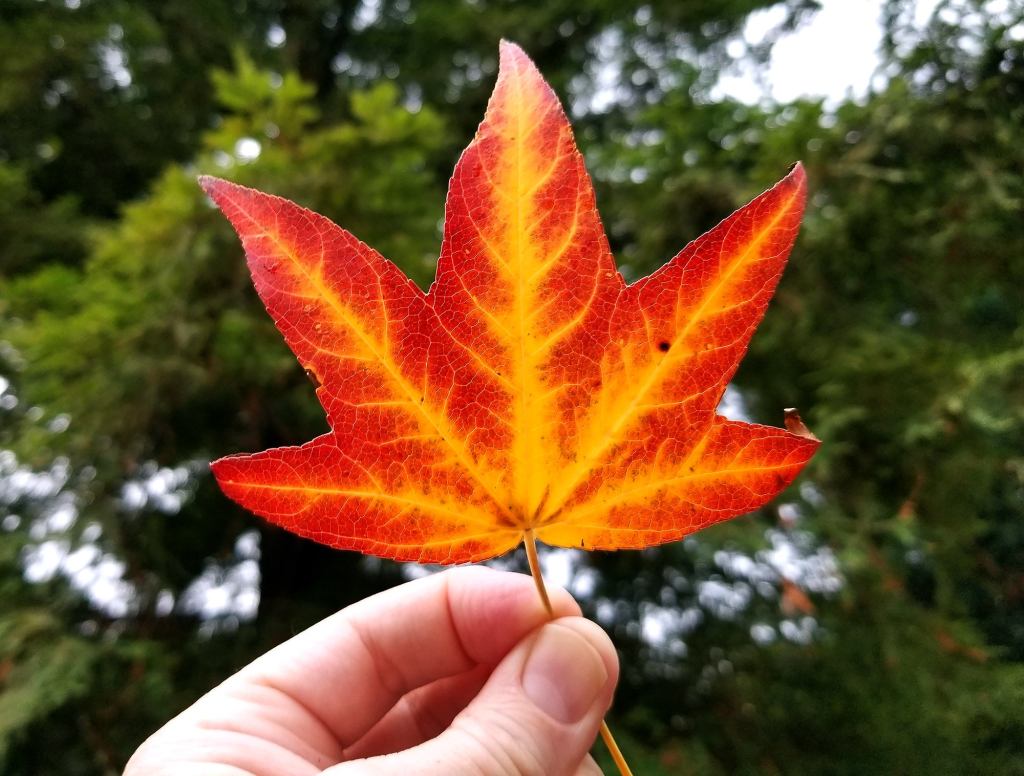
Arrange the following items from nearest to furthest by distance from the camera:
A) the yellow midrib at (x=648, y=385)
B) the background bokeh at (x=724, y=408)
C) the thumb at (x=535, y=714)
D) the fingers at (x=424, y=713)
→ the yellow midrib at (x=648, y=385) → the thumb at (x=535, y=714) → the fingers at (x=424, y=713) → the background bokeh at (x=724, y=408)

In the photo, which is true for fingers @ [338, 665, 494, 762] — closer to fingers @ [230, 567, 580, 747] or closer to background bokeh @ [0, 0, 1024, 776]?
fingers @ [230, 567, 580, 747]

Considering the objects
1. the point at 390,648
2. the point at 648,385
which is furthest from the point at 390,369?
the point at 390,648

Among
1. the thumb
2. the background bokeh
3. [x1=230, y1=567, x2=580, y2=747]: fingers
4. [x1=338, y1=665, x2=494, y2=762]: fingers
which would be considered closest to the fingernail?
the thumb

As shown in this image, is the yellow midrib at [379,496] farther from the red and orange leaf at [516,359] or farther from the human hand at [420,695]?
the human hand at [420,695]

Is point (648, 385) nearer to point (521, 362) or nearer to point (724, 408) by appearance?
point (521, 362)

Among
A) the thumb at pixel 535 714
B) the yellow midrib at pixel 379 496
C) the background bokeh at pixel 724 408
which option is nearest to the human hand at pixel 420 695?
the thumb at pixel 535 714
